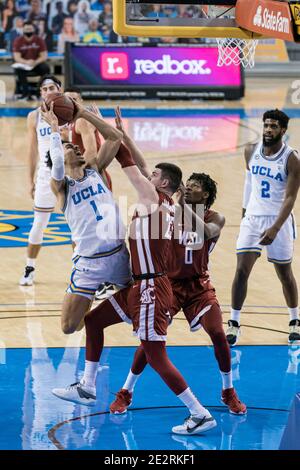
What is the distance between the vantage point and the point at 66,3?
27.5 metres

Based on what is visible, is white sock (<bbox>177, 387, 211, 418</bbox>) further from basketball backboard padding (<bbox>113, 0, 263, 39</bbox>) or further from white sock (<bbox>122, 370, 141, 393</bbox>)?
basketball backboard padding (<bbox>113, 0, 263, 39</bbox>)

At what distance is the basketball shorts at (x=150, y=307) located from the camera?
6.93 m

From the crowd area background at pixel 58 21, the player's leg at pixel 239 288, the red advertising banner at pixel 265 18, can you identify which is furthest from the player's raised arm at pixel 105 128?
the crowd area background at pixel 58 21

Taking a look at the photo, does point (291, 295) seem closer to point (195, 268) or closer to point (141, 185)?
point (195, 268)

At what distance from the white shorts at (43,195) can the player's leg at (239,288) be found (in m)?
2.50

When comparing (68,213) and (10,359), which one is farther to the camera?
(10,359)

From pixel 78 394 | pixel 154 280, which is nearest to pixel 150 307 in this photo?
pixel 154 280

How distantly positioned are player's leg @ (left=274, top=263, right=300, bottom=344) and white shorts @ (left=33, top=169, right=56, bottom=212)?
8.95 feet

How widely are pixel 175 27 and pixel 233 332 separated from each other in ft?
8.57

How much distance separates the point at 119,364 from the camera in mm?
8461

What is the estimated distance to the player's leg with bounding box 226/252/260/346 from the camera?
900 centimetres
